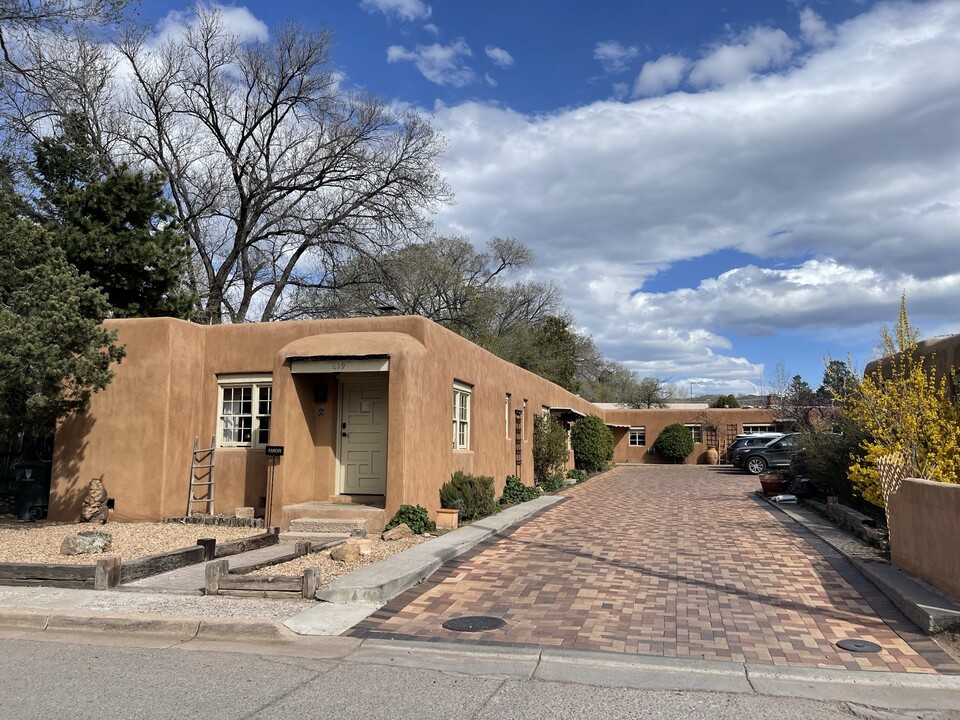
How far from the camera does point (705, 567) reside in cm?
932

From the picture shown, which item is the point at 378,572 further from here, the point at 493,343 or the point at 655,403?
the point at 655,403

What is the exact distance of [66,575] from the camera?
26.9ft

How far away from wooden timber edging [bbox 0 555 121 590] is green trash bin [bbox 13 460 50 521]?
18.9 ft

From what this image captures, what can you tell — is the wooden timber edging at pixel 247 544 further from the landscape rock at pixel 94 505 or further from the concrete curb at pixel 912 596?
the concrete curb at pixel 912 596

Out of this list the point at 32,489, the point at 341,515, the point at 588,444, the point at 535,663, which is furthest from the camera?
the point at 588,444

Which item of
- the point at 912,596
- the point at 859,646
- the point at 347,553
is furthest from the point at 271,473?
the point at 912,596

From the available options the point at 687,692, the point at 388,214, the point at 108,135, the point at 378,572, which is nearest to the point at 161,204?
the point at 108,135

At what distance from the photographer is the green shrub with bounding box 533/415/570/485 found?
2180 centimetres

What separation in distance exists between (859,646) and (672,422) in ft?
112

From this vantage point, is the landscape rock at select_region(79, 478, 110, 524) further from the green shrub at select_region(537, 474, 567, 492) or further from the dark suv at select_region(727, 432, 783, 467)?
the dark suv at select_region(727, 432, 783, 467)

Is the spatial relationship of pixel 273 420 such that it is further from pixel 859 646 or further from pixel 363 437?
pixel 859 646

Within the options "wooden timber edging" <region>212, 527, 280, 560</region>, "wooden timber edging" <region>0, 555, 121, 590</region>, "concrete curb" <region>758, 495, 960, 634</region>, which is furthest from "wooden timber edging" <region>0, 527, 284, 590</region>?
"concrete curb" <region>758, 495, 960, 634</region>

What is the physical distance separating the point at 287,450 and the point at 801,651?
8.53 metres

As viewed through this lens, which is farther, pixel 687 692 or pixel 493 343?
pixel 493 343
